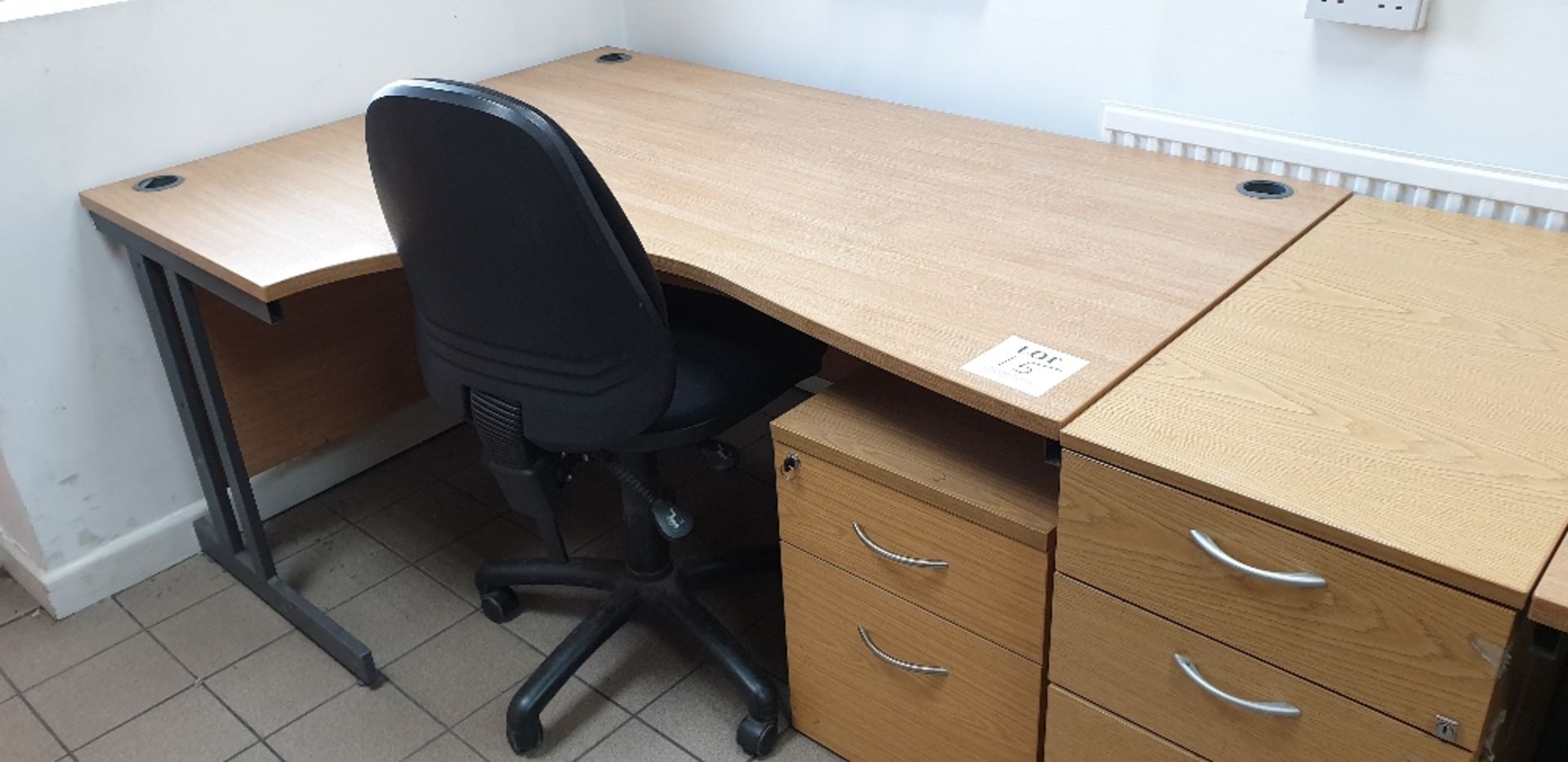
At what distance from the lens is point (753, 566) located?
204 cm

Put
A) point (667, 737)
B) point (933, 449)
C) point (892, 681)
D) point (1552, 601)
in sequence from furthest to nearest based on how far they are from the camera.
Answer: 1. point (667, 737)
2. point (892, 681)
3. point (933, 449)
4. point (1552, 601)

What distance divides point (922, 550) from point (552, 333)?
20.3 inches

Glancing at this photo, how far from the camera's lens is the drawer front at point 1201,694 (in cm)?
113

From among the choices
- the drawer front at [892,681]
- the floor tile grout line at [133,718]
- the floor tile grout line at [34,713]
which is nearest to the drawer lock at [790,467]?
the drawer front at [892,681]

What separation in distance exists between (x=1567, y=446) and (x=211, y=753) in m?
1.80

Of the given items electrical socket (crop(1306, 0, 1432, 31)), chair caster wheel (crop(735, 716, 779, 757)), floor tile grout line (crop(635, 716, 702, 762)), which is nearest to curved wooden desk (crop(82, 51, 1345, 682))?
electrical socket (crop(1306, 0, 1432, 31))

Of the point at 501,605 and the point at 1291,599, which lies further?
the point at 501,605

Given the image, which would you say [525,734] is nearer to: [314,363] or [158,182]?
[314,363]

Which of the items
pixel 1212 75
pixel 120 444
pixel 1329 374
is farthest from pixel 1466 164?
pixel 120 444

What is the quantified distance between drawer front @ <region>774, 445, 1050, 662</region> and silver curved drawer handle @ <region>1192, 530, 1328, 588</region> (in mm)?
212

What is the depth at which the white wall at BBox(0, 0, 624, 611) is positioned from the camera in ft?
6.27

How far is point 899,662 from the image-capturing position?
156cm

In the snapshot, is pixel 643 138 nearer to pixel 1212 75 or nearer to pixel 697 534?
pixel 697 534

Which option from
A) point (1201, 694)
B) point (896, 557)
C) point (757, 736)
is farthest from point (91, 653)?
point (1201, 694)
